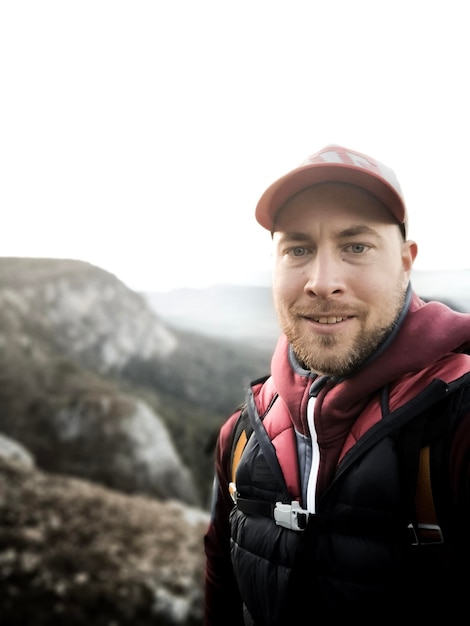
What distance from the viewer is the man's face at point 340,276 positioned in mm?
1423

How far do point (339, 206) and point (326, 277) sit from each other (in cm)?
28

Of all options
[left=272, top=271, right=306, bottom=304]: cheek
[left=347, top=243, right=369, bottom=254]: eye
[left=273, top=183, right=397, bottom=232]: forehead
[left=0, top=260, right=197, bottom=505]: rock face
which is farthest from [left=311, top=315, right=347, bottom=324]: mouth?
[left=0, top=260, right=197, bottom=505]: rock face

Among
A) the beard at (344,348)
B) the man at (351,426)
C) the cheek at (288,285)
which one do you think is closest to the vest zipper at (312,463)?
the man at (351,426)

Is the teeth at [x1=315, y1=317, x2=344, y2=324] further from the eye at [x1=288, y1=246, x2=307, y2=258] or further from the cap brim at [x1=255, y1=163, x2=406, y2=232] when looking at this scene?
the cap brim at [x1=255, y1=163, x2=406, y2=232]

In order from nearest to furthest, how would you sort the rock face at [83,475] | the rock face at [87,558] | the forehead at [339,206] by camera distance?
the forehead at [339,206] → the rock face at [87,558] → the rock face at [83,475]

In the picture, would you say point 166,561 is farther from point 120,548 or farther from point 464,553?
point 464,553

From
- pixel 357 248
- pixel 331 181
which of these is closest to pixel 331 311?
pixel 357 248

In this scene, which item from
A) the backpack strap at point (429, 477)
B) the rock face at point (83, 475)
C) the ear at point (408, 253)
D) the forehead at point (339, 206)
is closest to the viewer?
the backpack strap at point (429, 477)

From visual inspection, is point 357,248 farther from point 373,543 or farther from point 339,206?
point 373,543

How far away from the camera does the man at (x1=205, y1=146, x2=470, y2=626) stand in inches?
46.0

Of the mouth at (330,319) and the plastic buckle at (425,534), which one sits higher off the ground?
the mouth at (330,319)

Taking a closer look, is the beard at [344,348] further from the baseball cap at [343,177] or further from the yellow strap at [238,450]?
A: the yellow strap at [238,450]

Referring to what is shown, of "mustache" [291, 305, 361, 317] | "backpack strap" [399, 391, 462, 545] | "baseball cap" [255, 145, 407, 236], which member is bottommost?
"backpack strap" [399, 391, 462, 545]

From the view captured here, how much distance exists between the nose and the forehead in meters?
0.15
